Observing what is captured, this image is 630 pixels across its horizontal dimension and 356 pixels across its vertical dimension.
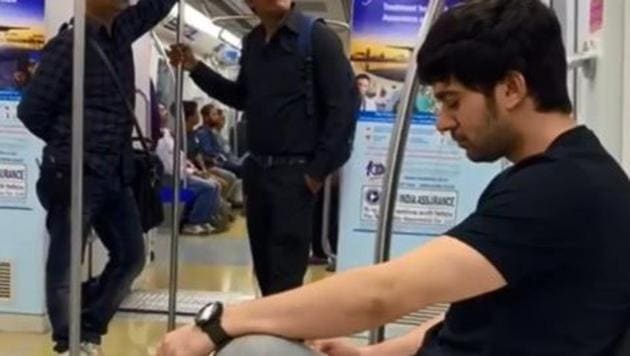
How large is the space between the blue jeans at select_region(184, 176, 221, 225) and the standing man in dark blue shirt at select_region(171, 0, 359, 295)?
5.35 meters

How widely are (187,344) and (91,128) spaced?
1.99 metres

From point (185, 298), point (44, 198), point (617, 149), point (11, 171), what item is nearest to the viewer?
point (617, 149)

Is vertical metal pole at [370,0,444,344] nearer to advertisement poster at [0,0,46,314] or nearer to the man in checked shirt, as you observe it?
the man in checked shirt

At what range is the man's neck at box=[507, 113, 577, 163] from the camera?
1326 millimetres

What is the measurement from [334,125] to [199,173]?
19.6ft

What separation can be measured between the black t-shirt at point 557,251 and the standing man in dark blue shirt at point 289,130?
5.95 feet

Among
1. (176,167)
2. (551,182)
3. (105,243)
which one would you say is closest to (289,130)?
(176,167)

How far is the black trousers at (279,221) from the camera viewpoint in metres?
3.13

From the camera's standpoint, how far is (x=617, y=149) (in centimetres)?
232

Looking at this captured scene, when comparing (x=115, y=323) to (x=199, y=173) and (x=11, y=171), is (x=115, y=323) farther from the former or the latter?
(x=199, y=173)

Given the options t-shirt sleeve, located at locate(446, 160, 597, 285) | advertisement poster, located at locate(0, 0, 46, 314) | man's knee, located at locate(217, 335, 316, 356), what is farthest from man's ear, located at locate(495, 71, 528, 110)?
advertisement poster, located at locate(0, 0, 46, 314)

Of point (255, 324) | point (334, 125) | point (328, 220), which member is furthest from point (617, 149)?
point (328, 220)

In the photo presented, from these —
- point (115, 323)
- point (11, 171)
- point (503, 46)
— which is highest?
point (503, 46)

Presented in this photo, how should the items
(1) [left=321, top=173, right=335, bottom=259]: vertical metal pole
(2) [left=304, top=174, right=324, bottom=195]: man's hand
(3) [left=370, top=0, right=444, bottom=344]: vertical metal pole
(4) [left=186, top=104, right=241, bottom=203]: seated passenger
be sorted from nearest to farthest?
(3) [left=370, top=0, right=444, bottom=344]: vertical metal pole < (2) [left=304, top=174, right=324, bottom=195]: man's hand < (1) [left=321, top=173, right=335, bottom=259]: vertical metal pole < (4) [left=186, top=104, right=241, bottom=203]: seated passenger
